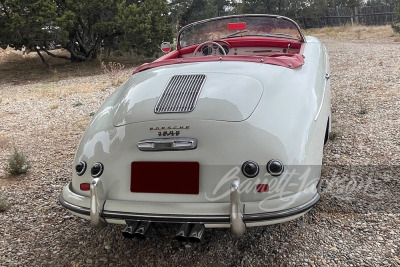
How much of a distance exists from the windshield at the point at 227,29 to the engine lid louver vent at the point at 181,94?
2.10 metres

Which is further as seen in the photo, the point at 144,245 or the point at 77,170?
the point at 144,245

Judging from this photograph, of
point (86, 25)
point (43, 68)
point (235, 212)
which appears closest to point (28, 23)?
point (86, 25)

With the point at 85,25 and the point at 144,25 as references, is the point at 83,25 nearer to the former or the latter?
the point at 85,25

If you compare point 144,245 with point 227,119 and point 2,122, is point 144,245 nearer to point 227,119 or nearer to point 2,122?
point 227,119

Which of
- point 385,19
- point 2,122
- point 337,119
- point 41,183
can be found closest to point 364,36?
point 385,19

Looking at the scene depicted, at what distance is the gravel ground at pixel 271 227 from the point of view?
8.33 feet

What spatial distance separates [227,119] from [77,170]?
105 cm

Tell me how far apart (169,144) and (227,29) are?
2.85 metres

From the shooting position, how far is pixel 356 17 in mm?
25344

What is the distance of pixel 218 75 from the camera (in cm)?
271

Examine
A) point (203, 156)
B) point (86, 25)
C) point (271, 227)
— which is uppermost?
point (86, 25)

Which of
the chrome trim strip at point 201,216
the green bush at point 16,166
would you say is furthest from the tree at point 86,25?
the chrome trim strip at point 201,216

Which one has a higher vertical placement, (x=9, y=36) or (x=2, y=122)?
(x=9, y=36)

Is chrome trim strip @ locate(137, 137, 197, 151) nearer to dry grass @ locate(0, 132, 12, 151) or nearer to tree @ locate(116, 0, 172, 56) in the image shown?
dry grass @ locate(0, 132, 12, 151)
